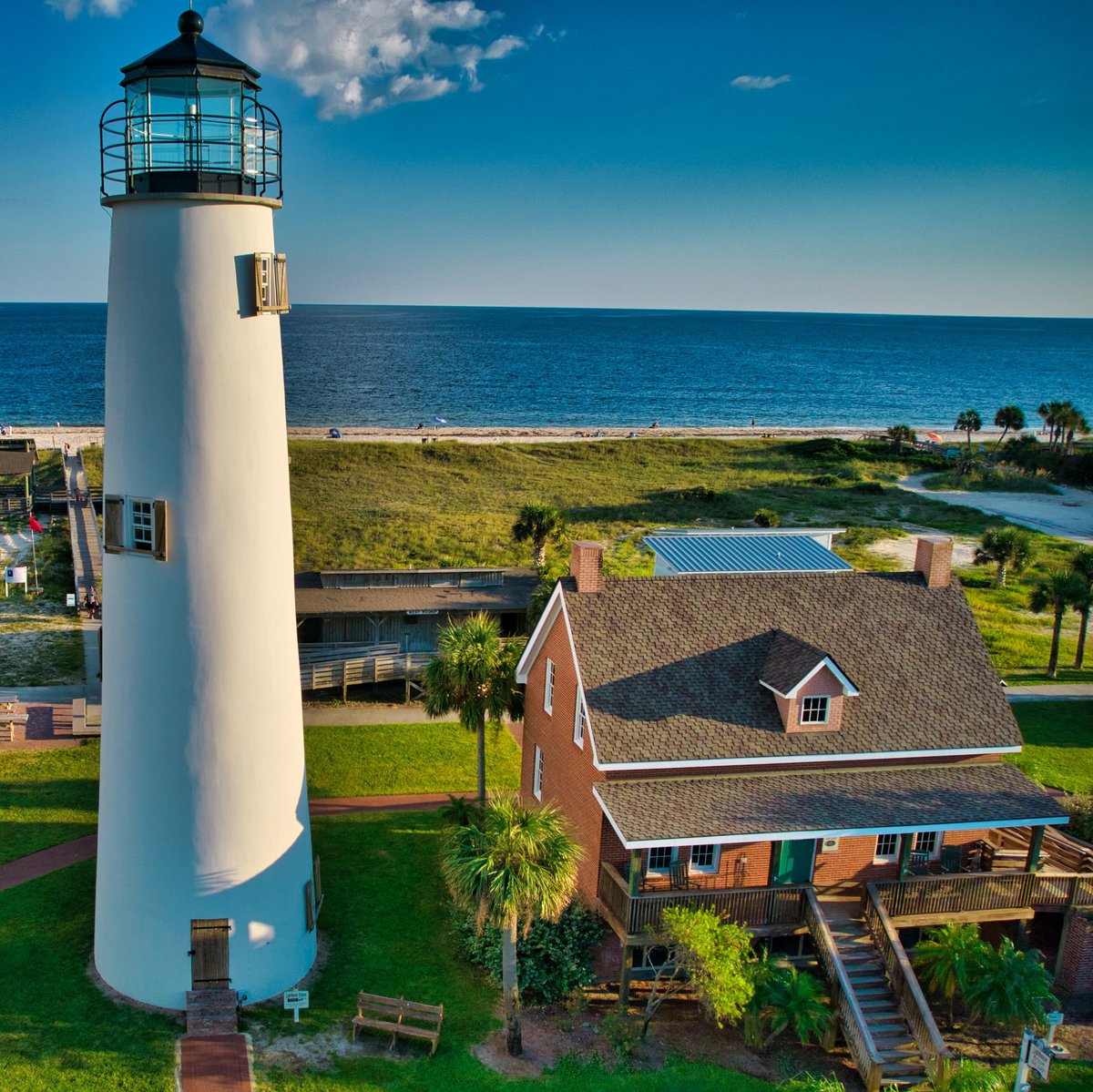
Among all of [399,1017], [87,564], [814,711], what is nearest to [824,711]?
[814,711]

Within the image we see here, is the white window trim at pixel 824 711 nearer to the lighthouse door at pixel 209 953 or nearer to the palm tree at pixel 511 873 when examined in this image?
the palm tree at pixel 511 873

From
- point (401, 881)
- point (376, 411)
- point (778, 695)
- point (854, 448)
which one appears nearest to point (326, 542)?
point (401, 881)

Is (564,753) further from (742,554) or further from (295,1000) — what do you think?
(742,554)

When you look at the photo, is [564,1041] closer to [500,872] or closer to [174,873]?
[500,872]

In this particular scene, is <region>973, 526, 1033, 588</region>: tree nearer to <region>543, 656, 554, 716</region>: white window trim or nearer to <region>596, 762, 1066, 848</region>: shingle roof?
<region>596, 762, 1066, 848</region>: shingle roof

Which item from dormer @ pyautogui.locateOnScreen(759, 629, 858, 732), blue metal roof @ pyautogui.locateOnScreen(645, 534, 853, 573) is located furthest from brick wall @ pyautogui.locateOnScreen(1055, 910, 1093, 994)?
blue metal roof @ pyautogui.locateOnScreen(645, 534, 853, 573)

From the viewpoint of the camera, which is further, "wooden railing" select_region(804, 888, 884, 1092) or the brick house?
the brick house
